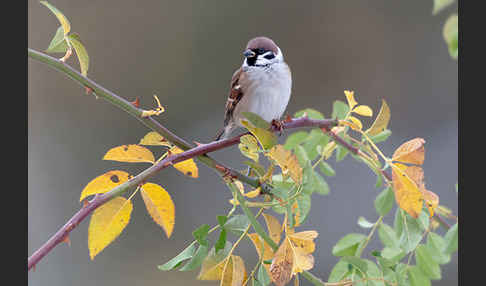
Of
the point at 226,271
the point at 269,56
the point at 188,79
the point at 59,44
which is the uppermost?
the point at 188,79

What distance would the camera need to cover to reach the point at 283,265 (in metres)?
0.61

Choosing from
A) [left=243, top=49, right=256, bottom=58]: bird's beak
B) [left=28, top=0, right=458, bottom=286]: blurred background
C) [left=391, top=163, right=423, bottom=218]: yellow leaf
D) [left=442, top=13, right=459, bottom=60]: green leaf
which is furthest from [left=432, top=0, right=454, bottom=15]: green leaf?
[left=28, top=0, right=458, bottom=286]: blurred background

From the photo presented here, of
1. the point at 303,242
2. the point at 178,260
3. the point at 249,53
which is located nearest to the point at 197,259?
the point at 178,260

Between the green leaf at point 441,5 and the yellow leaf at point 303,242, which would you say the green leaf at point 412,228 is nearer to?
the yellow leaf at point 303,242

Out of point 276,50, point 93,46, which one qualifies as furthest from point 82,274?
point 276,50

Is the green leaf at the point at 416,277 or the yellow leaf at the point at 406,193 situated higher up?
the yellow leaf at the point at 406,193

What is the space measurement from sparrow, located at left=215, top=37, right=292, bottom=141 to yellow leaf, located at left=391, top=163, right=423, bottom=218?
3.07 ft

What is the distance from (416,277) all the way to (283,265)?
309mm

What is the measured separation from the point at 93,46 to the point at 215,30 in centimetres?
79

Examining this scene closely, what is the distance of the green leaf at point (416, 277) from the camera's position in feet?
2.64

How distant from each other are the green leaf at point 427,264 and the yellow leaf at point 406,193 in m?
0.26

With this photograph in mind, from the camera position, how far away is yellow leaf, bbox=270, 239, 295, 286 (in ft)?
1.96

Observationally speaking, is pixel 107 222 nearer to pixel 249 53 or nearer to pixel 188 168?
pixel 188 168

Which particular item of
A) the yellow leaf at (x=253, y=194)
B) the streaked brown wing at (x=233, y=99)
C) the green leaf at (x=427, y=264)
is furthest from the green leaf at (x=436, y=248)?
the streaked brown wing at (x=233, y=99)
